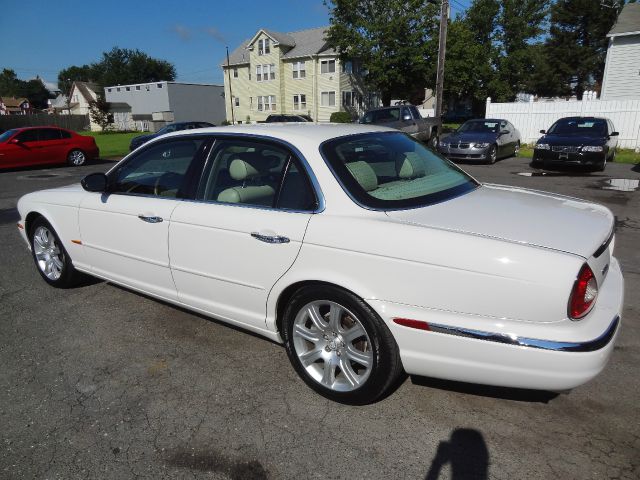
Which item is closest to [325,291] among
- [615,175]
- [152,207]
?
[152,207]

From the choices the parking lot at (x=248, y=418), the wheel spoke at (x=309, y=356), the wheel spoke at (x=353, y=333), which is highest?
the wheel spoke at (x=353, y=333)

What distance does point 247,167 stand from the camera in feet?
10.5

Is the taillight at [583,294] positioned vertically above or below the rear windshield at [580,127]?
below

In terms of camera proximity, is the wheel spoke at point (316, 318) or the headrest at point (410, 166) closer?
the wheel spoke at point (316, 318)

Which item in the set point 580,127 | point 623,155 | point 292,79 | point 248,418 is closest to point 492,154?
point 580,127

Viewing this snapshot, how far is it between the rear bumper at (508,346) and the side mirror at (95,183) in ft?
8.74

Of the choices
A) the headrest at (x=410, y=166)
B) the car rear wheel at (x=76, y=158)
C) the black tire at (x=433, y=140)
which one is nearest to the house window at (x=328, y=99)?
the black tire at (x=433, y=140)

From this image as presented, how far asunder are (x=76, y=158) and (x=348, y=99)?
98.6 feet

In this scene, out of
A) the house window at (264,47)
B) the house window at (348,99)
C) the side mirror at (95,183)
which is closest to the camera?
the side mirror at (95,183)

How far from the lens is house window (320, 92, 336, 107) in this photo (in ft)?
138

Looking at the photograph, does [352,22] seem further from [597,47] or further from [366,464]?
[366,464]

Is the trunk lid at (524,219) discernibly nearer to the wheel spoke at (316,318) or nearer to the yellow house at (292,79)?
the wheel spoke at (316,318)

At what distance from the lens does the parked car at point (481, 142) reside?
46.3 ft

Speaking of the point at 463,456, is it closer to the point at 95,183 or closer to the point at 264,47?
the point at 95,183
